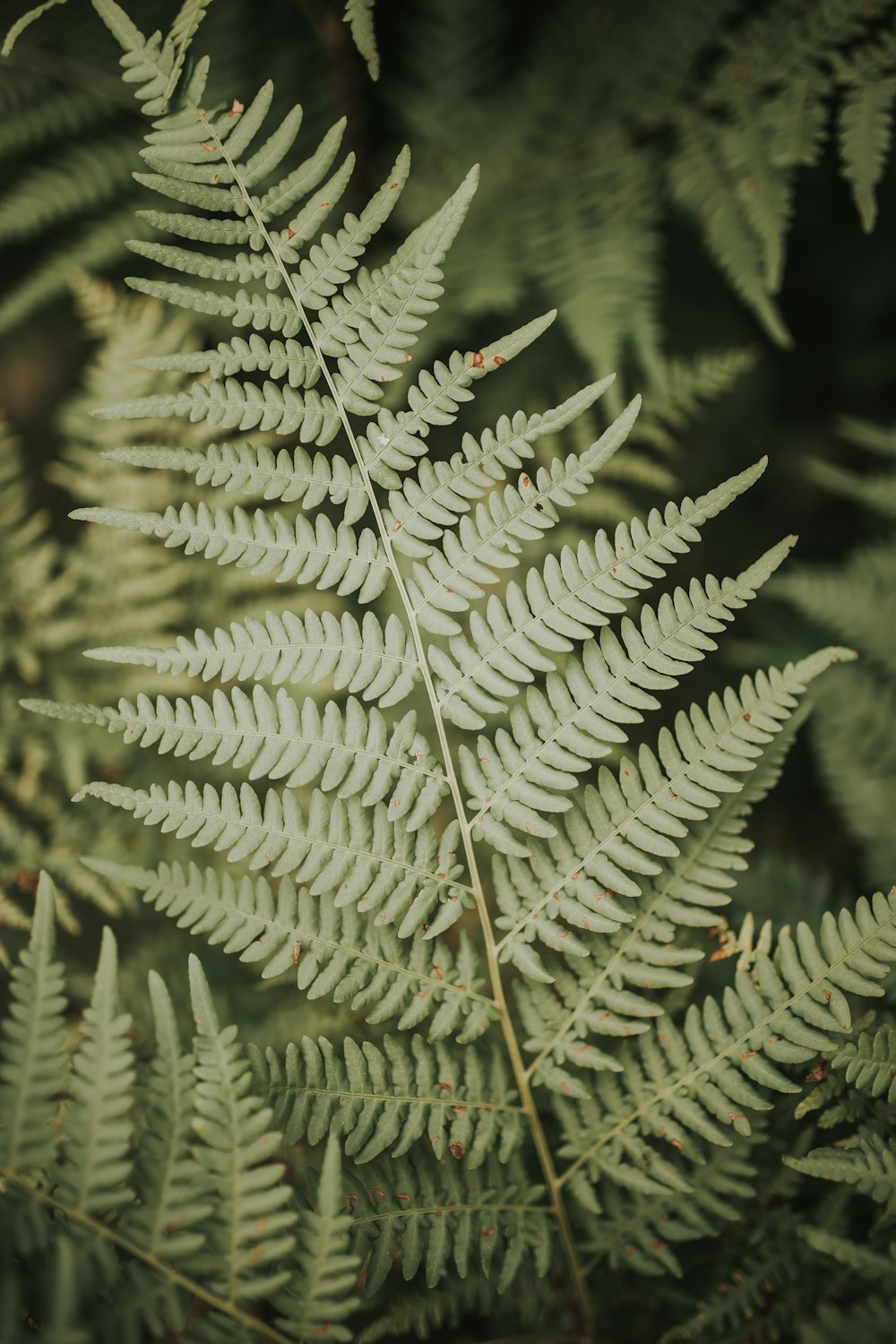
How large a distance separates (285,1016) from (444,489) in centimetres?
120

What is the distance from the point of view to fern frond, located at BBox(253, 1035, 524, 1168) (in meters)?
0.99

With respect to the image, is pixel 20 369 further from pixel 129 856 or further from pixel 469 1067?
pixel 469 1067

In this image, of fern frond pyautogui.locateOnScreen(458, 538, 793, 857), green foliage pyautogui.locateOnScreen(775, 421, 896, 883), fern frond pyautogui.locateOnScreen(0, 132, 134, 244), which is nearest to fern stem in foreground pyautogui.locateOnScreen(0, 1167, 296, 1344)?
fern frond pyautogui.locateOnScreen(458, 538, 793, 857)

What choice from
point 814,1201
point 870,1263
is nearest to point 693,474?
point 814,1201

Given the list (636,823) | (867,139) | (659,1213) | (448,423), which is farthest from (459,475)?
(867,139)

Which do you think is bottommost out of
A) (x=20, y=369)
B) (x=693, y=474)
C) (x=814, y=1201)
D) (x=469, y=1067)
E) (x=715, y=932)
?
(x=814, y=1201)

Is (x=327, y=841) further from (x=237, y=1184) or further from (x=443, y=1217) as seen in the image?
(x=443, y=1217)

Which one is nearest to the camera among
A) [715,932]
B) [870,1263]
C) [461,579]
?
[870,1263]

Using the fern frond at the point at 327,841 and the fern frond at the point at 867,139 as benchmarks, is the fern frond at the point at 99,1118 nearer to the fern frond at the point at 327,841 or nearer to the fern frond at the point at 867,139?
the fern frond at the point at 327,841

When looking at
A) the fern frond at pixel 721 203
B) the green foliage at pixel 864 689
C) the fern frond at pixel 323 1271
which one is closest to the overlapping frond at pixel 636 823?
the fern frond at pixel 323 1271

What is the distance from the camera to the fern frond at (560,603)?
97cm

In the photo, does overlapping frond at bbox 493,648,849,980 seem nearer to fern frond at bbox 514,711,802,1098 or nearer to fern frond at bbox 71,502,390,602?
fern frond at bbox 514,711,802,1098

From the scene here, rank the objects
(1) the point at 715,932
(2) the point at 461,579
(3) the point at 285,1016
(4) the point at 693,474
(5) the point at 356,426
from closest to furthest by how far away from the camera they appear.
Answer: (2) the point at 461,579 < (1) the point at 715,932 < (3) the point at 285,1016 < (5) the point at 356,426 < (4) the point at 693,474

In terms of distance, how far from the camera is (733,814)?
3.53 ft
